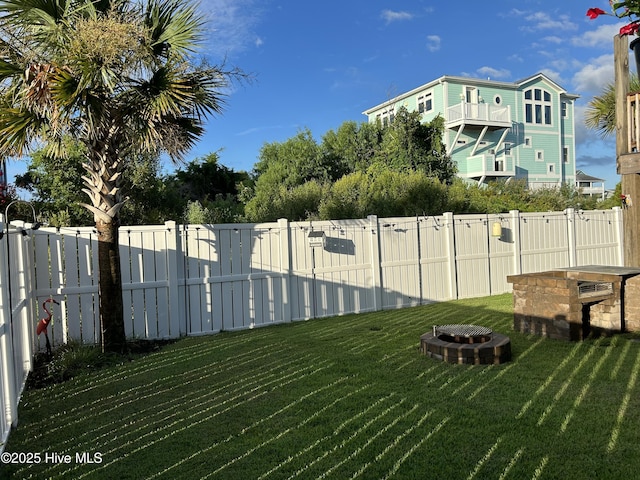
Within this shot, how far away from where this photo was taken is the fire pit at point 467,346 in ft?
16.2

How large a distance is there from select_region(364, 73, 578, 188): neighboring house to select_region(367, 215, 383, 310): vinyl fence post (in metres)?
14.5

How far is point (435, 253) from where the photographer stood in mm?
9891

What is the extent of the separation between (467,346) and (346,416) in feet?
6.27

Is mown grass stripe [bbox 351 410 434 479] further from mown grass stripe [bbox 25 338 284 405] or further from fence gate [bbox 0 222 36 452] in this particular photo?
mown grass stripe [bbox 25 338 284 405]

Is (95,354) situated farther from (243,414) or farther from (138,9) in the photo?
(138,9)

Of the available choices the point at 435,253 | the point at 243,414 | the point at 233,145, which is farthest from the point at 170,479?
the point at 233,145

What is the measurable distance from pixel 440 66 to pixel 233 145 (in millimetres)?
11372

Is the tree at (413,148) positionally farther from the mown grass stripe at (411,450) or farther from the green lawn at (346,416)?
the mown grass stripe at (411,450)

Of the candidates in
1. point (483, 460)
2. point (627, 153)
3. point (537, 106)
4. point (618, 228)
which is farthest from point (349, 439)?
point (537, 106)

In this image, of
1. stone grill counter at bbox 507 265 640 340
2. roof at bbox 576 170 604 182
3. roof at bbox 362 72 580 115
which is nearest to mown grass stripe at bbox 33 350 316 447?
stone grill counter at bbox 507 265 640 340

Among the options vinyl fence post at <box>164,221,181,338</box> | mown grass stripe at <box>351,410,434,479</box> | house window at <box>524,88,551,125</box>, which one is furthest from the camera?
→ house window at <box>524,88,551,125</box>

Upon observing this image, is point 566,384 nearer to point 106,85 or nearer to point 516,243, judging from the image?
point 106,85

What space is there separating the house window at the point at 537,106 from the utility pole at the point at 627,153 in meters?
20.0

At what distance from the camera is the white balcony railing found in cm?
2239
